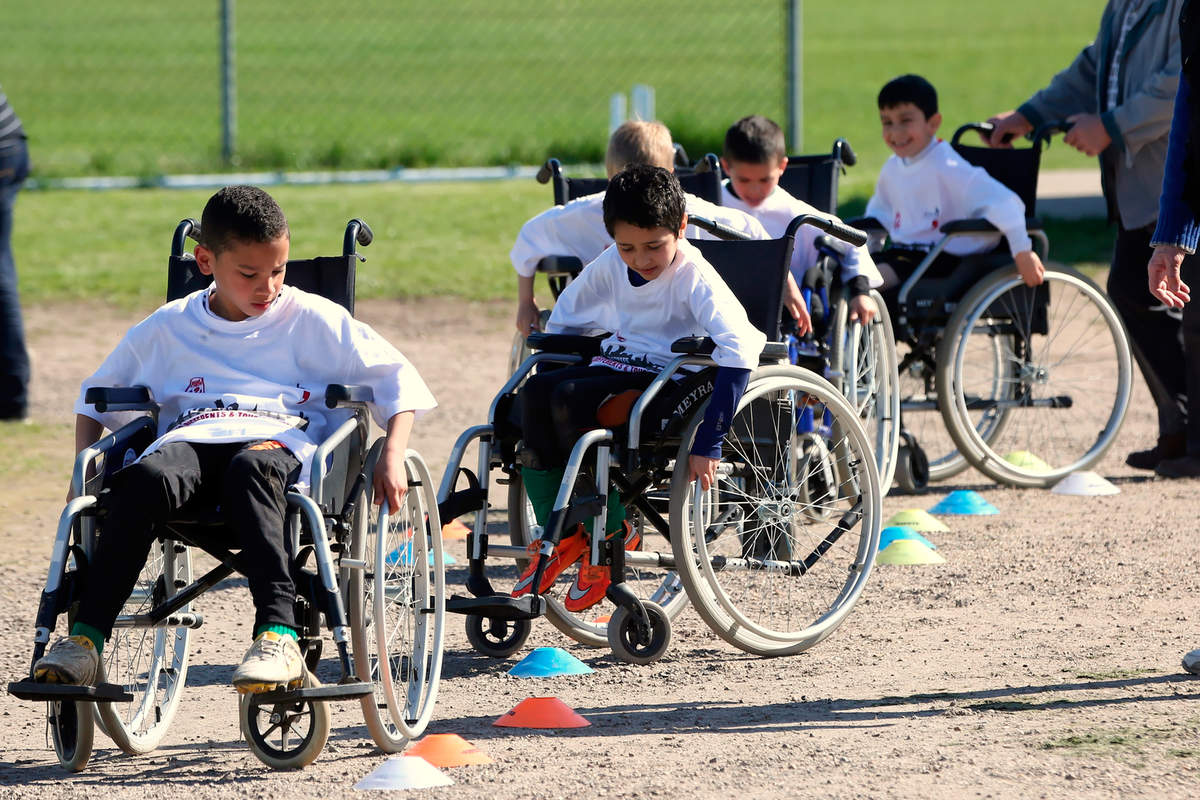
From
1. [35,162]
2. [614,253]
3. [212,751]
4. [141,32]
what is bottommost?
[212,751]

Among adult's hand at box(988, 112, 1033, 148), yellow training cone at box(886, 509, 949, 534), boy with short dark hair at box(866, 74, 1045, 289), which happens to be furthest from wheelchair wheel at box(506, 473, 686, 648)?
adult's hand at box(988, 112, 1033, 148)

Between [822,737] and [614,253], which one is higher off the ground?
[614,253]

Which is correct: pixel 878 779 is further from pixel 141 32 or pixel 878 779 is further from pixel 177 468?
pixel 141 32

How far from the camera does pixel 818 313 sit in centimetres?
584

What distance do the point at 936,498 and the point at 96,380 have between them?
3.57 meters

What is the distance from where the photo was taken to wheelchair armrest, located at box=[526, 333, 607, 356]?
4715 millimetres

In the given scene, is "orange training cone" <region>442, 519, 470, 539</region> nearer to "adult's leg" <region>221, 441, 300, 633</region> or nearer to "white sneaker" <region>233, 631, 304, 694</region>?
"adult's leg" <region>221, 441, 300, 633</region>

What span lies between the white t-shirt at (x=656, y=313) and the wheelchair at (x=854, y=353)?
1.05 metres

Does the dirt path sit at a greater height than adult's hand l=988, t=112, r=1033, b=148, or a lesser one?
lesser

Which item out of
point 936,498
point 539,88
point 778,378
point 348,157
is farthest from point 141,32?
point 778,378

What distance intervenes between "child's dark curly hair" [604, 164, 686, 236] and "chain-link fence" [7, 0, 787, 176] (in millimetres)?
9166

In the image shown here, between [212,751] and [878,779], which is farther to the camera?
[212,751]

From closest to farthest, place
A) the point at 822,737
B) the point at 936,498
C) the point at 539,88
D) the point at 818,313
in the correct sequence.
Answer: the point at 822,737 < the point at 818,313 < the point at 936,498 < the point at 539,88

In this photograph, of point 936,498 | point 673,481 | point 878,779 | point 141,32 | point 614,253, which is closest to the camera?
point 878,779
